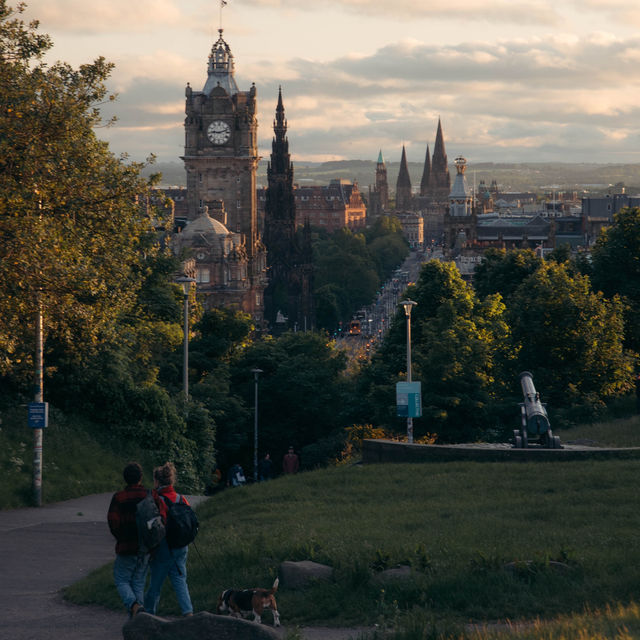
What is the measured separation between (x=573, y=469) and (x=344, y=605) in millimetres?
10446

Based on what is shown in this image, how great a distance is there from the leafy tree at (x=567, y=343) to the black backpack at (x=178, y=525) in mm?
33560

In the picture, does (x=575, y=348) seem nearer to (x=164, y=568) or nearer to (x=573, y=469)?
(x=573, y=469)

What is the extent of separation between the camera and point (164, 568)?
13.4 meters

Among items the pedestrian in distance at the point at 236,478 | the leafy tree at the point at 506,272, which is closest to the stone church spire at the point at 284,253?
the leafy tree at the point at 506,272

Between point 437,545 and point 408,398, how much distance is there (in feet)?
72.9

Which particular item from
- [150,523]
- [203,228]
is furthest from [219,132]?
[150,523]

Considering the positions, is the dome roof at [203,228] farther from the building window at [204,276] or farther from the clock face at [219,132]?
the clock face at [219,132]

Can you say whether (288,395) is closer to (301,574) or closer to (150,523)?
(301,574)

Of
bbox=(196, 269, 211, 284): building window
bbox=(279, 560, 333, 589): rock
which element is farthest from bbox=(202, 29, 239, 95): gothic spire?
bbox=(279, 560, 333, 589): rock

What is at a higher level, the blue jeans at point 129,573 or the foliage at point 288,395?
the blue jeans at point 129,573

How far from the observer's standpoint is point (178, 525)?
43.5 ft

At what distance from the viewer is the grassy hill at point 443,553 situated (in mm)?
13328

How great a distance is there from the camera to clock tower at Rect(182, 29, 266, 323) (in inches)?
4985

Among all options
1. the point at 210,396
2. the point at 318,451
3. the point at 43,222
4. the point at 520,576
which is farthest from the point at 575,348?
the point at 520,576
